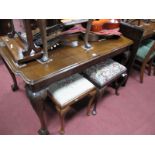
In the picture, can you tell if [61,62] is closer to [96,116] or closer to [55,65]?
[55,65]

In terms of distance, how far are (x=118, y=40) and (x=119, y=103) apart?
0.79 meters

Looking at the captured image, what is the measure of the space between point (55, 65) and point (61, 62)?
0.07m

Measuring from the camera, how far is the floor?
1.58 meters

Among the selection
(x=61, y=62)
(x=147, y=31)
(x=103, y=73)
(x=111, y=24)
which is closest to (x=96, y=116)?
(x=103, y=73)

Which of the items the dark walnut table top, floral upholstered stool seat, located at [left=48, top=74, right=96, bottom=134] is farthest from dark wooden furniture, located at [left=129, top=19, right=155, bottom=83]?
floral upholstered stool seat, located at [left=48, top=74, right=96, bottom=134]

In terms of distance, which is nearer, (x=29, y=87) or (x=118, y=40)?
(x=29, y=87)

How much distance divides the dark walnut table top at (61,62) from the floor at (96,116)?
681 millimetres

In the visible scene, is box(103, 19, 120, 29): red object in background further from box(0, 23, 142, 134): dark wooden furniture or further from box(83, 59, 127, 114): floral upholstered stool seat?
box(83, 59, 127, 114): floral upholstered stool seat

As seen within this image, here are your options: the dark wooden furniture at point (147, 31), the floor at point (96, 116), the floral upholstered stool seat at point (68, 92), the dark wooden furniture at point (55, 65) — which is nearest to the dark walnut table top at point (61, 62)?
the dark wooden furniture at point (55, 65)

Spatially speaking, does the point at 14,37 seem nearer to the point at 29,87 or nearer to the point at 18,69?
the point at 18,69

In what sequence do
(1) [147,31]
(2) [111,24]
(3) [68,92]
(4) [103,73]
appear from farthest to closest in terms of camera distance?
(1) [147,31] → (2) [111,24] → (4) [103,73] → (3) [68,92]

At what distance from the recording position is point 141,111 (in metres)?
1.82

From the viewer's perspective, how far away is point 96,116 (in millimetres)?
1726

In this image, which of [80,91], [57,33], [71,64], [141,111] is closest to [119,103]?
[141,111]
